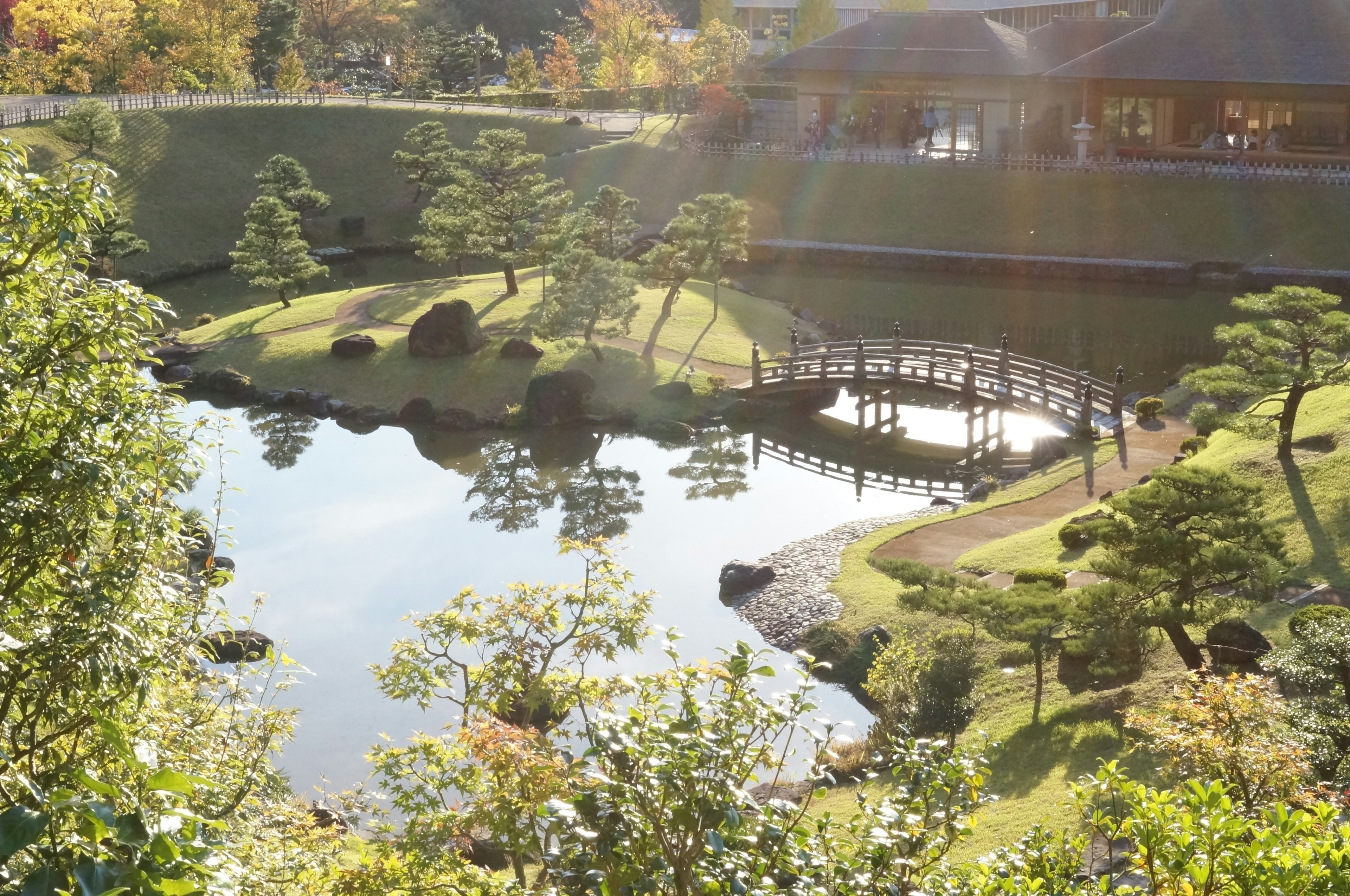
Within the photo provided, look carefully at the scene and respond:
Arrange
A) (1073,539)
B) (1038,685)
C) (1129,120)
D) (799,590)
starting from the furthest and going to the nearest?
(1129,120) < (799,590) < (1073,539) < (1038,685)

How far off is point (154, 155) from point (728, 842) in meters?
62.7

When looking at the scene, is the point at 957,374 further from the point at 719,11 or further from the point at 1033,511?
the point at 719,11

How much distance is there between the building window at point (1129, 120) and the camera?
Result: 5566 centimetres

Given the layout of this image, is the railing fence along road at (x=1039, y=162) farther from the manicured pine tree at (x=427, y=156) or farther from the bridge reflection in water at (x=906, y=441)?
the bridge reflection in water at (x=906, y=441)

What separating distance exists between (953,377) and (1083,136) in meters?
22.0

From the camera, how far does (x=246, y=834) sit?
9.32m

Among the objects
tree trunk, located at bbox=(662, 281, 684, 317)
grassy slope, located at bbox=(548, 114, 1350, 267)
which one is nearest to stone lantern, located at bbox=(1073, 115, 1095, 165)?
grassy slope, located at bbox=(548, 114, 1350, 267)

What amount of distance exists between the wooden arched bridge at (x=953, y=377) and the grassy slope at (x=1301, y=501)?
14.7 feet

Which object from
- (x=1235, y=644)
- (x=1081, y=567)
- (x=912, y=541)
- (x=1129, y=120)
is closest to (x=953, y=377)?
(x=912, y=541)

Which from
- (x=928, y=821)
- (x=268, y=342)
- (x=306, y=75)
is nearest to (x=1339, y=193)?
(x=268, y=342)

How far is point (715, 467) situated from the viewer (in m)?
33.3

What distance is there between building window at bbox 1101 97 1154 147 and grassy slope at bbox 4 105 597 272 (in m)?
24.9

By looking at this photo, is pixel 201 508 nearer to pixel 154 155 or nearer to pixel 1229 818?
pixel 1229 818

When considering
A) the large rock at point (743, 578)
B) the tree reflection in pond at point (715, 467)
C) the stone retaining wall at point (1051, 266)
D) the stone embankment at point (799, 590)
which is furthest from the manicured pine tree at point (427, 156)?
the large rock at point (743, 578)
